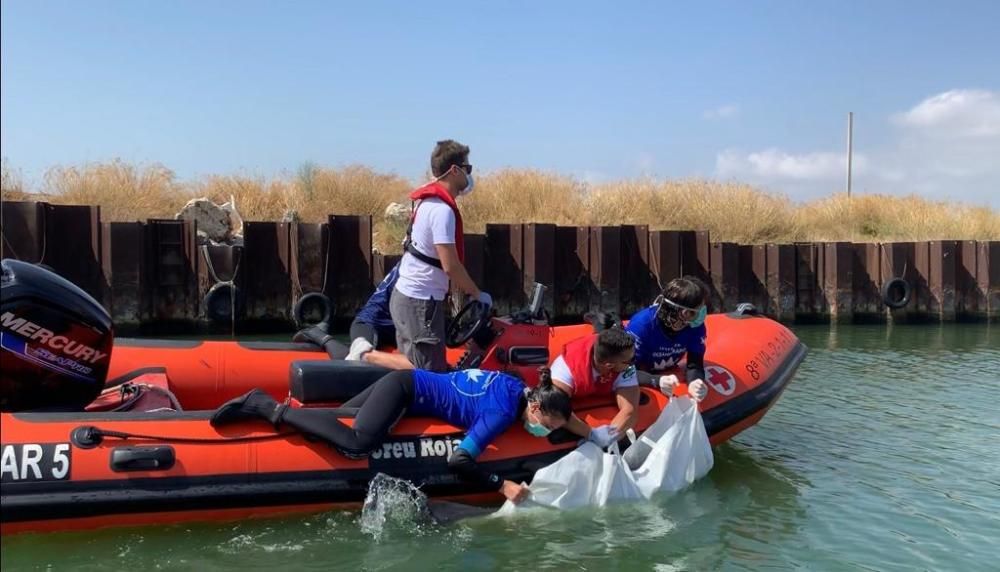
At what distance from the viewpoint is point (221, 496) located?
4.25 meters

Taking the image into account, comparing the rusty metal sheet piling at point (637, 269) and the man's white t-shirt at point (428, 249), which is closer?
the man's white t-shirt at point (428, 249)

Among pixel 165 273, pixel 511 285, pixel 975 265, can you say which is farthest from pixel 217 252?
pixel 975 265

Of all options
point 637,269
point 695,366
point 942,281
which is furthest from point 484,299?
point 942,281

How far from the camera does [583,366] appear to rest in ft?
16.1

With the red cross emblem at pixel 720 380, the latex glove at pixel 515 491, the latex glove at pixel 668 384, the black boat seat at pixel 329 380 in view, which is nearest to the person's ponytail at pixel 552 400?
the latex glove at pixel 515 491

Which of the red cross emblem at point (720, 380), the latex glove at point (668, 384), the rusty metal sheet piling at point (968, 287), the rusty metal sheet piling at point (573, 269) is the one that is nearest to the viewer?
the latex glove at point (668, 384)

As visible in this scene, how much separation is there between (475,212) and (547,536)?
14.1m

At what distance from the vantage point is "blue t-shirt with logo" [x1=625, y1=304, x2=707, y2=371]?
5504 millimetres

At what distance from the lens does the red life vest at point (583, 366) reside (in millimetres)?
4906

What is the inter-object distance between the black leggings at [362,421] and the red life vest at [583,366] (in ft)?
→ 3.25

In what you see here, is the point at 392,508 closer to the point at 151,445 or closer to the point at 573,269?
the point at 151,445

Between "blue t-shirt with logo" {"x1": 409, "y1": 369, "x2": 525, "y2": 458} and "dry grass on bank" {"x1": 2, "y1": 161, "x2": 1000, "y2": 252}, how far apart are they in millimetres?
10385

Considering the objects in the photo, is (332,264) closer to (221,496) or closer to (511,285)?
(511,285)

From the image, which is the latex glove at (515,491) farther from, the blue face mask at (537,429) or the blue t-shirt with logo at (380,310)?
the blue t-shirt with logo at (380,310)
